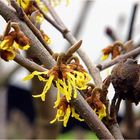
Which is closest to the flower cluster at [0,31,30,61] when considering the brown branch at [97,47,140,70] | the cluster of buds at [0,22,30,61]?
the cluster of buds at [0,22,30,61]

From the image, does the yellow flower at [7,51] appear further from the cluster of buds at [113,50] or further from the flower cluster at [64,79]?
the cluster of buds at [113,50]

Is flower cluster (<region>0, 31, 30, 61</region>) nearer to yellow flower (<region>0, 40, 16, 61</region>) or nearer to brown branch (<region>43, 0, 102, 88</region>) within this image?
yellow flower (<region>0, 40, 16, 61</region>)

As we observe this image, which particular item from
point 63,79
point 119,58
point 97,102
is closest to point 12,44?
point 63,79

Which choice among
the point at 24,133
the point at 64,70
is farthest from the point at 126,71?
the point at 24,133

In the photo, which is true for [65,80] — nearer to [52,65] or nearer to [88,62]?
[52,65]

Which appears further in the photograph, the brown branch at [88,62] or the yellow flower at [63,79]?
the brown branch at [88,62]

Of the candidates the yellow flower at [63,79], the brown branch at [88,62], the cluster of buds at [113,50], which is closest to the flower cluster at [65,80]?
the yellow flower at [63,79]
